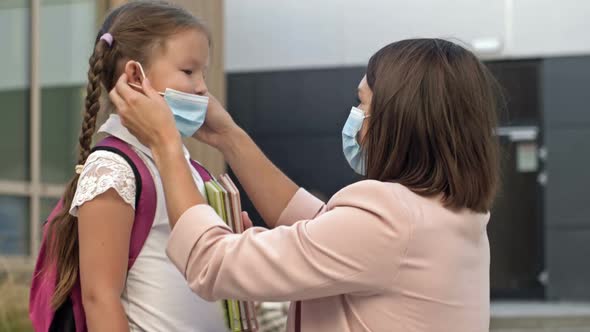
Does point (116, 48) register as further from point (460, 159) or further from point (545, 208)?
point (545, 208)

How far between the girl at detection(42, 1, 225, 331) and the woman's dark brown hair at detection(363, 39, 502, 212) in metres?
0.39

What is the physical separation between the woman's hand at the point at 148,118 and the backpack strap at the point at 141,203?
91 mm

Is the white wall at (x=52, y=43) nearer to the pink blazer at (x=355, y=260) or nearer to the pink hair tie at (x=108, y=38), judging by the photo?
the pink hair tie at (x=108, y=38)

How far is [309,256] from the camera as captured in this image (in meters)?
1.96

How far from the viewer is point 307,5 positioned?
1126 centimetres

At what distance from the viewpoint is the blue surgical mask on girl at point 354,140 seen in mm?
2205

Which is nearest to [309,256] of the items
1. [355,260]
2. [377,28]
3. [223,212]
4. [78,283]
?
[355,260]

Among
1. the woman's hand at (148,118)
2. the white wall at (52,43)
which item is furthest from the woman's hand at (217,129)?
the white wall at (52,43)

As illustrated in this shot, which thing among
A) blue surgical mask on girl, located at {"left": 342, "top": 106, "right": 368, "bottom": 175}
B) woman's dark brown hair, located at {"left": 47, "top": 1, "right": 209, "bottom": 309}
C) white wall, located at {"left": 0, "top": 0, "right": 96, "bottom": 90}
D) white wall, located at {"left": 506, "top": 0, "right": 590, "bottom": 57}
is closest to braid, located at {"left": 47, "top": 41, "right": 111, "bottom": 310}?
woman's dark brown hair, located at {"left": 47, "top": 1, "right": 209, "bottom": 309}

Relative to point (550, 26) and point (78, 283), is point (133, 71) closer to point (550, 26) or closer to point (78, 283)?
point (78, 283)

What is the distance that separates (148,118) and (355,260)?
19.0 inches

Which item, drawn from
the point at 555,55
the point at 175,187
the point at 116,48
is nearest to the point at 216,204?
the point at 175,187

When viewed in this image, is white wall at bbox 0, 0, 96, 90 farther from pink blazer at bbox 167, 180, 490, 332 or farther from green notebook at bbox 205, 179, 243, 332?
pink blazer at bbox 167, 180, 490, 332

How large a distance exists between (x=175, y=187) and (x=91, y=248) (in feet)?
0.69
